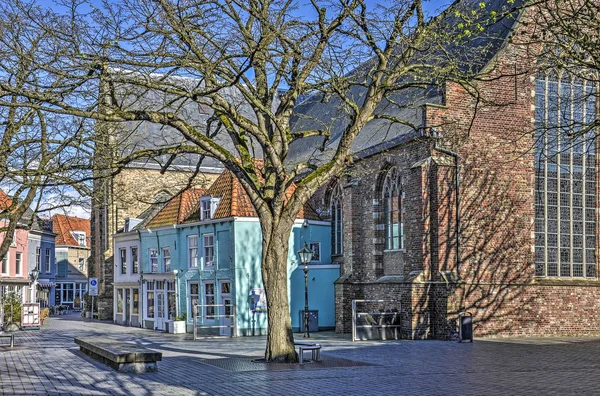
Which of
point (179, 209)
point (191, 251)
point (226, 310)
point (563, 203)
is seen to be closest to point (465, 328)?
point (563, 203)

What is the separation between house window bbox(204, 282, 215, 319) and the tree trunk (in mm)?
13930

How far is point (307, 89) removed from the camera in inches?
669

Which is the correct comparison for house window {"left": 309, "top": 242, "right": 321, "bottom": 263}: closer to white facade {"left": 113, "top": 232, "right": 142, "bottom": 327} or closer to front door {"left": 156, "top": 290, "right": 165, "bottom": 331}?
front door {"left": 156, "top": 290, "right": 165, "bottom": 331}

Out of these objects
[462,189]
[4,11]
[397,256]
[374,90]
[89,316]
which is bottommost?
[89,316]

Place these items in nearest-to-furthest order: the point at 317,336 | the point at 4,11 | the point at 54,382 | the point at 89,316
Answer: the point at 54,382
the point at 4,11
the point at 317,336
the point at 89,316

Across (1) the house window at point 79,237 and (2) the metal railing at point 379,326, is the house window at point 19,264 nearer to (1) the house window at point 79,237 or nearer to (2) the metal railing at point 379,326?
(1) the house window at point 79,237

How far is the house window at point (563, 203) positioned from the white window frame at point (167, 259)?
15802 millimetres

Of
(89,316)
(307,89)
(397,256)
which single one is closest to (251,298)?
(397,256)

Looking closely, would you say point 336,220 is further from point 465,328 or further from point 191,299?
point 465,328

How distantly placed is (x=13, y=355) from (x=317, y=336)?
11.0 metres

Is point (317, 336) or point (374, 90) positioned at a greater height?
point (374, 90)

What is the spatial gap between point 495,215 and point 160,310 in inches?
625

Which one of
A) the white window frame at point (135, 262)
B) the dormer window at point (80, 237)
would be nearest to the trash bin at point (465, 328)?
the white window frame at point (135, 262)

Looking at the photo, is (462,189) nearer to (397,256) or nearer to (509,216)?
(509,216)
